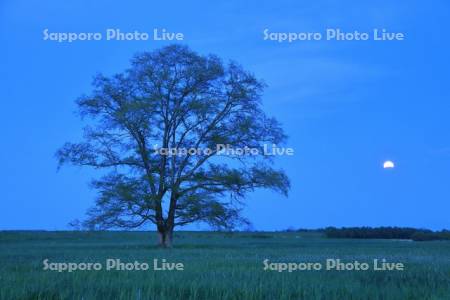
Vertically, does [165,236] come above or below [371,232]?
below

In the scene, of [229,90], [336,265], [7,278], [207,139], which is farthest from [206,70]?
[7,278]

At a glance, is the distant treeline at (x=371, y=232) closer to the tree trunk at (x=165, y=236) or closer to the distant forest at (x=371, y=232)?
the distant forest at (x=371, y=232)

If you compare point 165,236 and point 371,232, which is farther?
point 371,232

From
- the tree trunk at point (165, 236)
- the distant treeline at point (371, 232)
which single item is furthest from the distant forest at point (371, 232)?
the tree trunk at point (165, 236)

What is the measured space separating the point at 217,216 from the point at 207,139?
398cm

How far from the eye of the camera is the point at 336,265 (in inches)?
463

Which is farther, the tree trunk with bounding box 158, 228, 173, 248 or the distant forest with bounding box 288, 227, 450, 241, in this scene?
the distant forest with bounding box 288, 227, 450, 241

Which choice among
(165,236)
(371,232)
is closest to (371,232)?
(371,232)

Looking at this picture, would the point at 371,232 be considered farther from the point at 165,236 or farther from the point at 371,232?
the point at 165,236

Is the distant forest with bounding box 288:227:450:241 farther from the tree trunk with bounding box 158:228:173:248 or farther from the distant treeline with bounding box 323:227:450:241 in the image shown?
the tree trunk with bounding box 158:228:173:248

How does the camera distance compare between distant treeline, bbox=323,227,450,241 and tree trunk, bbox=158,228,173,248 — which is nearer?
tree trunk, bbox=158,228,173,248

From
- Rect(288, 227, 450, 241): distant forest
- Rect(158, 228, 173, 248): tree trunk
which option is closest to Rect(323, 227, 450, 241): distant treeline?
Rect(288, 227, 450, 241): distant forest

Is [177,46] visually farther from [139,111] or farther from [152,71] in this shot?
[139,111]

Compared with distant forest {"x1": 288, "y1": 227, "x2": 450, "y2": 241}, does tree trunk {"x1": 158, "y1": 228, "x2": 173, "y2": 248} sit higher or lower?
lower
